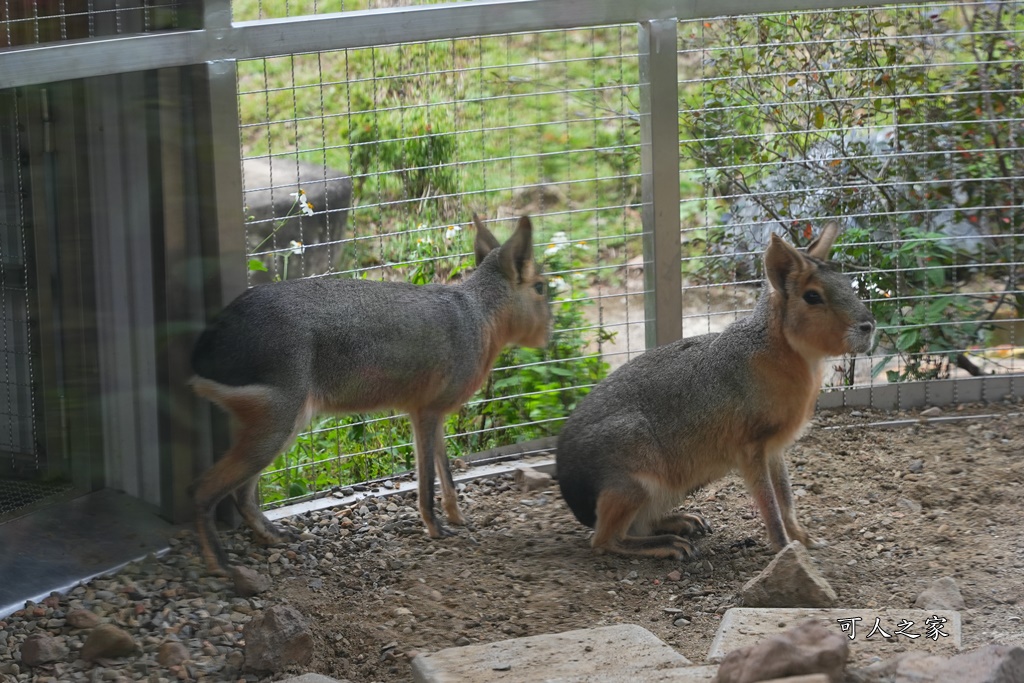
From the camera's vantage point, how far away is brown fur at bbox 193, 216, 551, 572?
16.6ft

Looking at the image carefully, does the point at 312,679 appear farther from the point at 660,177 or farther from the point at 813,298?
the point at 660,177

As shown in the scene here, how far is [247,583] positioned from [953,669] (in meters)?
2.86

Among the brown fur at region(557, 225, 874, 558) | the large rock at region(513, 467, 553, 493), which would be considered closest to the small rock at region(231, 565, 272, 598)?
the brown fur at region(557, 225, 874, 558)

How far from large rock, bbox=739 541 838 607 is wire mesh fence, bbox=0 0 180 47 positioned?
→ 3288mm

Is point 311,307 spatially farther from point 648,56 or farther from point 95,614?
point 648,56

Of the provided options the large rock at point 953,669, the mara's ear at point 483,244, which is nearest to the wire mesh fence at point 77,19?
the mara's ear at point 483,244

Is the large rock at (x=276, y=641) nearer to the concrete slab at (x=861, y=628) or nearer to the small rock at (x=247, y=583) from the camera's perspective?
Result: the small rock at (x=247, y=583)

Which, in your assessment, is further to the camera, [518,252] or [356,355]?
[518,252]

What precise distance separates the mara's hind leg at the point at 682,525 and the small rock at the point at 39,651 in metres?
2.60

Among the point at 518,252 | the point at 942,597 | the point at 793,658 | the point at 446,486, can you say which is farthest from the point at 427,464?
the point at 793,658

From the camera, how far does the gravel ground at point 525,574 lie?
15.2 ft

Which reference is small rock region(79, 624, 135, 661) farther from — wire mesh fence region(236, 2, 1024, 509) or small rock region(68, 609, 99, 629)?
wire mesh fence region(236, 2, 1024, 509)

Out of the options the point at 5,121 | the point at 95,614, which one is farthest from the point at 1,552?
the point at 5,121

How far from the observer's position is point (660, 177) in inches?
258
